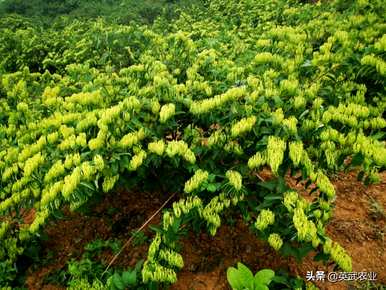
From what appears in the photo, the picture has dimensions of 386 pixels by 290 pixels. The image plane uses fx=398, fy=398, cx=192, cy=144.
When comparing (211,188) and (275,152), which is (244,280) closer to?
(211,188)

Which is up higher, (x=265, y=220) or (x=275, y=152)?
(x=275, y=152)

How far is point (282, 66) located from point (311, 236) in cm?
117

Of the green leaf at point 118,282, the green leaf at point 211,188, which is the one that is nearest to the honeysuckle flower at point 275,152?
the green leaf at point 211,188

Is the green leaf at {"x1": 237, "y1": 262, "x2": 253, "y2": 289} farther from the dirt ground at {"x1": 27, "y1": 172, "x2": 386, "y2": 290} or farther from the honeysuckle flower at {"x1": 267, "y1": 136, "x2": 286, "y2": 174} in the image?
the dirt ground at {"x1": 27, "y1": 172, "x2": 386, "y2": 290}

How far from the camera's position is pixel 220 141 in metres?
2.10

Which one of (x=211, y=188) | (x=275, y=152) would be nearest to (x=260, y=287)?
(x=211, y=188)

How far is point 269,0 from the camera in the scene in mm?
7461

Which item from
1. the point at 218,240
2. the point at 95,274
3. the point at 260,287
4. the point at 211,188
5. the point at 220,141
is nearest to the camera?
the point at 260,287

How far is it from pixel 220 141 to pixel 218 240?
2.89 feet

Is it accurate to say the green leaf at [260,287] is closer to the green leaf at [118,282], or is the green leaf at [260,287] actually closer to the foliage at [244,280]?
the foliage at [244,280]

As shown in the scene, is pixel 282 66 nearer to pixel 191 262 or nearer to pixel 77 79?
pixel 191 262

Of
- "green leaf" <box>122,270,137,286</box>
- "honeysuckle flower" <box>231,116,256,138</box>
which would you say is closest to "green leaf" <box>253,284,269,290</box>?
"green leaf" <box>122,270,137,286</box>

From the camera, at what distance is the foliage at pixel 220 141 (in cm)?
191

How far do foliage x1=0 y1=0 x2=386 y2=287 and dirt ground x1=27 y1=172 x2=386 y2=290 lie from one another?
1.10 feet
